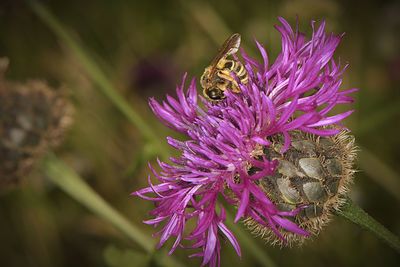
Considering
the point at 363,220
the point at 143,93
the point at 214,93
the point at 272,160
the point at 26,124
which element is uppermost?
the point at 143,93

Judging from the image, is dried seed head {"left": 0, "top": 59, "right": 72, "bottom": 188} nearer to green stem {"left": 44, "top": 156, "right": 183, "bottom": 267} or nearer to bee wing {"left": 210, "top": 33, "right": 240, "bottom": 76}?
green stem {"left": 44, "top": 156, "right": 183, "bottom": 267}

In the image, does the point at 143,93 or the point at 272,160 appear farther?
the point at 143,93

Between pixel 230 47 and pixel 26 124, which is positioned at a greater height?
pixel 26 124

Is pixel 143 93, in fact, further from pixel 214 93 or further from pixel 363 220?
pixel 363 220

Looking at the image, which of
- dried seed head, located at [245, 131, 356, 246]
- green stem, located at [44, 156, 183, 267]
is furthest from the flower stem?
green stem, located at [44, 156, 183, 267]

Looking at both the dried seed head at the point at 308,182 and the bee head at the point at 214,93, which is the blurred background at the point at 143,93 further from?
the dried seed head at the point at 308,182

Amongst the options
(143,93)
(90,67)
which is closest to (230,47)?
(90,67)
